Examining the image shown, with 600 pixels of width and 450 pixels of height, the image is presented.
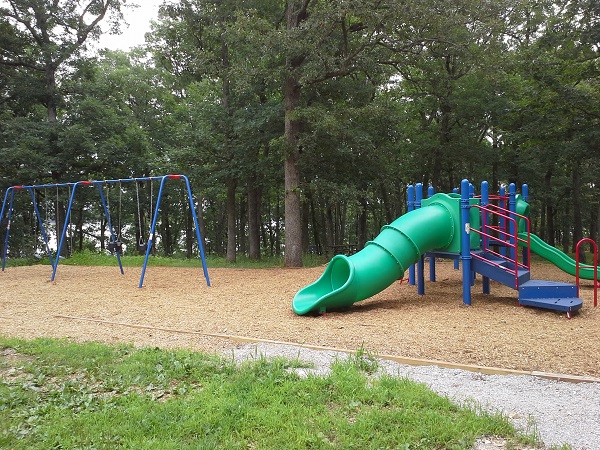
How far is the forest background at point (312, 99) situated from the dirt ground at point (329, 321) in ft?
10.2

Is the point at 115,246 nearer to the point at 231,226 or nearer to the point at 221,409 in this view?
the point at 231,226

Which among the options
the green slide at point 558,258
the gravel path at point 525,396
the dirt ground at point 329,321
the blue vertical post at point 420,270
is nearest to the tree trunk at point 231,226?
the dirt ground at point 329,321

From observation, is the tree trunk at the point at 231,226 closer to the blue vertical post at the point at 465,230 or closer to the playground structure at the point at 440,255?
the playground structure at the point at 440,255

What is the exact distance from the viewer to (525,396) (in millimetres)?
3518

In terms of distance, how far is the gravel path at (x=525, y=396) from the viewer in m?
2.88

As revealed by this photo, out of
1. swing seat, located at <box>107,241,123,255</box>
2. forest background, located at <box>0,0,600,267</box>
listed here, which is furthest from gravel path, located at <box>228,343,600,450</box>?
forest background, located at <box>0,0,600,267</box>

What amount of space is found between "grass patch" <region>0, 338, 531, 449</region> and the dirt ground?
3.59ft

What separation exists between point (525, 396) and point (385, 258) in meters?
3.66

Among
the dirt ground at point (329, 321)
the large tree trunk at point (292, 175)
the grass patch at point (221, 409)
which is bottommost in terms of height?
the grass patch at point (221, 409)

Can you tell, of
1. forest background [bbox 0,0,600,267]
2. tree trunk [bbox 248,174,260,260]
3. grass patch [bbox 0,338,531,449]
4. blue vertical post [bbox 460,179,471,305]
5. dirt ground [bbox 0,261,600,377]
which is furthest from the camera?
tree trunk [bbox 248,174,260,260]

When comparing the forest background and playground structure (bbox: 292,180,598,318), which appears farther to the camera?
the forest background

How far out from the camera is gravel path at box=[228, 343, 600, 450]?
9.46 feet

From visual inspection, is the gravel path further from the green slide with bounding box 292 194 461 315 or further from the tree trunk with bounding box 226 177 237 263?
the tree trunk with bounding box 226 177 237 263

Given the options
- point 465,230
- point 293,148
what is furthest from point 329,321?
point 293,148
